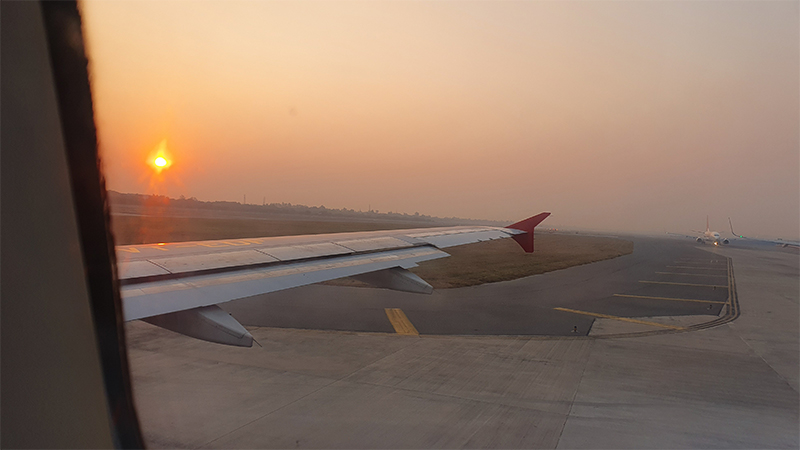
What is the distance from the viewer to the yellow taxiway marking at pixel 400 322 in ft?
29.0

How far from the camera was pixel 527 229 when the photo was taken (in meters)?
9.59

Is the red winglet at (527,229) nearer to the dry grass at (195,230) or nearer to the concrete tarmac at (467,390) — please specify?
the concrete tarmac at (467,390)

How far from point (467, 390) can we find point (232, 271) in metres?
3.59

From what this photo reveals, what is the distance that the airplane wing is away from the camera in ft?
10.2

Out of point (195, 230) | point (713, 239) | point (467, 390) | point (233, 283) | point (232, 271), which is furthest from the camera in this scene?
point (713, 239)

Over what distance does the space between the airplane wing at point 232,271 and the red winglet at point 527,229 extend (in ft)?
Result: 8.76

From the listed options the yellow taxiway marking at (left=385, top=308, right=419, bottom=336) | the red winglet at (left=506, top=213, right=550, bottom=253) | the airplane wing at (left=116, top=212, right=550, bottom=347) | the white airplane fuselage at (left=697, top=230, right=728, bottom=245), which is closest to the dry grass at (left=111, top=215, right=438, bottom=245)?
the yellow taxiway marking at (left=385, top=308, right=419, bottom=336)

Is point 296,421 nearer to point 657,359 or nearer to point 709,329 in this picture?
point 657,359

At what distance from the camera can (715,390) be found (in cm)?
615

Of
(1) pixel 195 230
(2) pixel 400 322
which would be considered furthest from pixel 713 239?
(2) pixel 400 322

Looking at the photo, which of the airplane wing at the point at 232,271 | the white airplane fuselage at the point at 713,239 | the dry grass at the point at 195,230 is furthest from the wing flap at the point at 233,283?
the white airplane fuselage at the point at 713,239

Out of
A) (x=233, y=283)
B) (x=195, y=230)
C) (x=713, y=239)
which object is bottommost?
(x=713, y=239)

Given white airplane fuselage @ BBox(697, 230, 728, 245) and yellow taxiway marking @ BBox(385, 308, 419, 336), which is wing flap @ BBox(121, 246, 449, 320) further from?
white airplane fuselage @ BBox(697, 230, 728, 245)

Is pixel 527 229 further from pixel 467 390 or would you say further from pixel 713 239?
pixel 713 239
